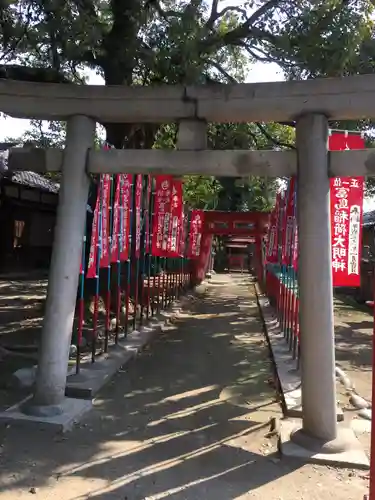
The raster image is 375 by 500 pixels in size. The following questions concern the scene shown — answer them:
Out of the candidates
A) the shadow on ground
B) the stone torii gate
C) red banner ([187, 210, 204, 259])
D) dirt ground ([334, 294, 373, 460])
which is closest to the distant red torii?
red banner ([187, 210, 204, 259])

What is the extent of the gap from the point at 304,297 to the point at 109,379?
3530mm

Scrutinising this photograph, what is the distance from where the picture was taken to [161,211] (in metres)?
10.9

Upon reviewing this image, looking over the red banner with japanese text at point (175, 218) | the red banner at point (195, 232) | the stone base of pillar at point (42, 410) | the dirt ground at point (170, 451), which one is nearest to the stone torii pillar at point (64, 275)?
the stone base of pillar at point (42, 410)

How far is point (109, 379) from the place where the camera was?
7.45 metres

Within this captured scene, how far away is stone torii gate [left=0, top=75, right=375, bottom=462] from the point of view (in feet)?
16.6

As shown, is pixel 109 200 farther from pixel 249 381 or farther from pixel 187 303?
pixel 187 303

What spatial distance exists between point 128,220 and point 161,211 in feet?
8.16

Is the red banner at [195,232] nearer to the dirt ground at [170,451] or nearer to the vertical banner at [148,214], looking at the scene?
the vertical banner at [148,214]

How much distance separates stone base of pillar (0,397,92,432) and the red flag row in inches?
74.6

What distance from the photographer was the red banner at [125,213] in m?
8.09

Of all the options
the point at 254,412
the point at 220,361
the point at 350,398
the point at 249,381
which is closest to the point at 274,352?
the point at 220,361

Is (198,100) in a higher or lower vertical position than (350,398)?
higher

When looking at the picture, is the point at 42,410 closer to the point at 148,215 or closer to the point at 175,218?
the point at 148,215

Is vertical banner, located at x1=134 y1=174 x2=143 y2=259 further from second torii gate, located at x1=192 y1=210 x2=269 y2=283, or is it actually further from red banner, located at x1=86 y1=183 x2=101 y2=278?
second torii gate, located at x1=192 y1=210 x2=269 y2=283
